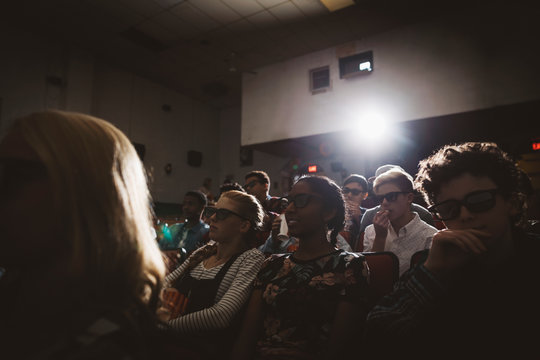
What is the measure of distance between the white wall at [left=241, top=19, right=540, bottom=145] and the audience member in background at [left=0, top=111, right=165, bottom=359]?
6124 millimetres

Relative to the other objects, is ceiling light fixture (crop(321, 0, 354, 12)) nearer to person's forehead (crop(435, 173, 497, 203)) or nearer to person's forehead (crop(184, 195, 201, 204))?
person's forehead (crop(184, 195, 201, 204))

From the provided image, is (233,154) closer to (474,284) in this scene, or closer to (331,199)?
(331,199)

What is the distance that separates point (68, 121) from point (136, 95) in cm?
827

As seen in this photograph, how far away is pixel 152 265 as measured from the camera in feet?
2.55

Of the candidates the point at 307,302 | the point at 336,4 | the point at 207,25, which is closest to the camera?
the point at 307,302

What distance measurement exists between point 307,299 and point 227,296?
486 mm

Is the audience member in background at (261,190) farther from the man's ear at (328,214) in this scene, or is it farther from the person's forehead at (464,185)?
the person's forehead at (464,185)

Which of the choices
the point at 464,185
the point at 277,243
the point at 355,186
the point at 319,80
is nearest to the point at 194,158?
the point at 319,80

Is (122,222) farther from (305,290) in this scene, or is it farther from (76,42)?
(76,42)

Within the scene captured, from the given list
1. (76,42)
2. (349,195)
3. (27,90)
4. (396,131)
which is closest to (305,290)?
(349,195)

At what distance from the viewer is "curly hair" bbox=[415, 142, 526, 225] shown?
1.16 metres

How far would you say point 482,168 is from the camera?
1169mm

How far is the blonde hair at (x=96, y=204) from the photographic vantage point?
0.65m

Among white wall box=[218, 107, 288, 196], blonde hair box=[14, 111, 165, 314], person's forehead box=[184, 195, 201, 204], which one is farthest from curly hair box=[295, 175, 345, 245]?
white wall box=[218, 107, 288, 196]
